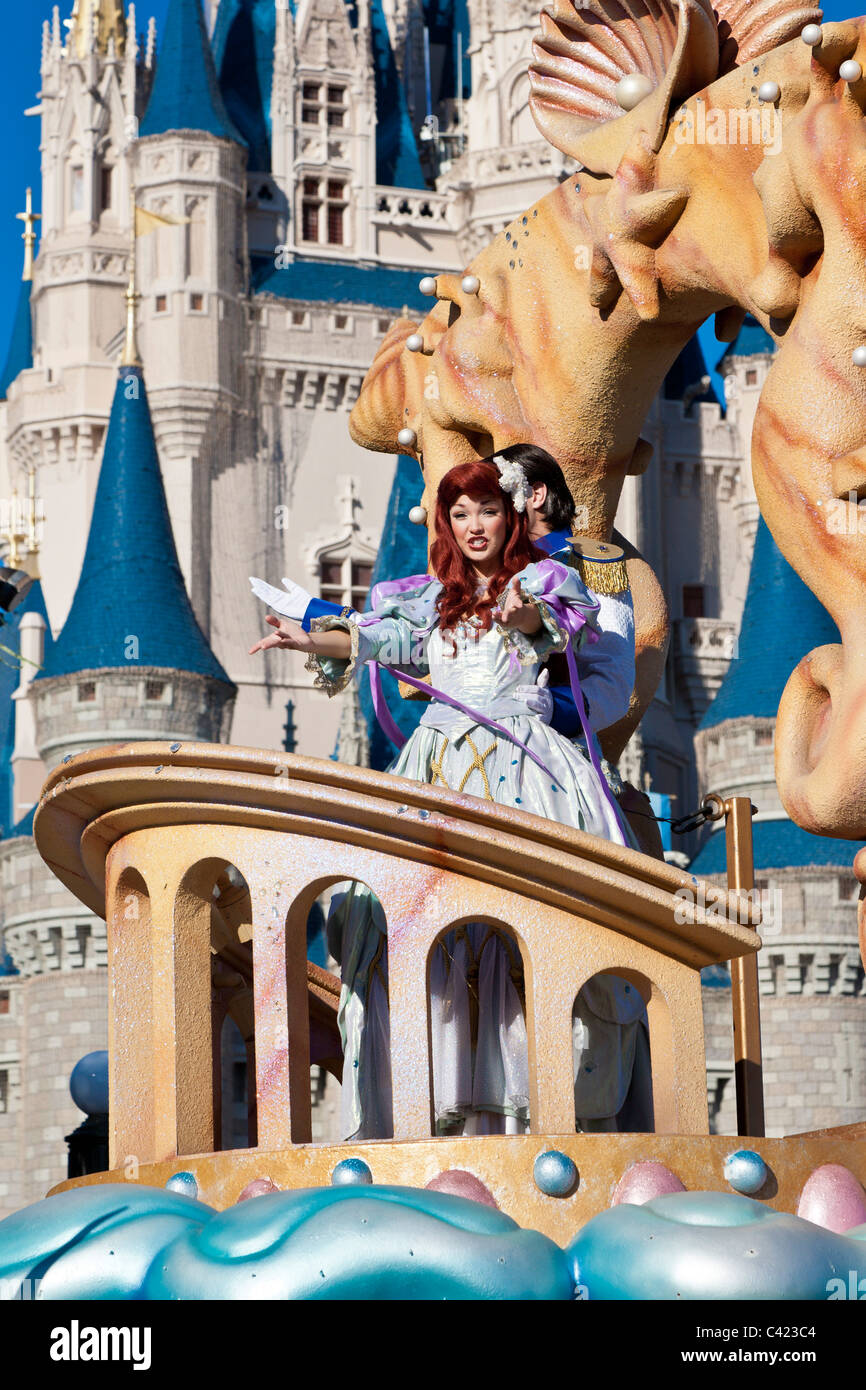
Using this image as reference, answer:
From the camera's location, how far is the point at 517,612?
4223mm

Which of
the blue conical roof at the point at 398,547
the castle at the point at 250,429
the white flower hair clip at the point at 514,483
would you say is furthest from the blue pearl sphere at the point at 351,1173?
the blue conical roof at the point at 398,547

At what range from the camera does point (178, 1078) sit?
391cm

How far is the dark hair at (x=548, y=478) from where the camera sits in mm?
4590

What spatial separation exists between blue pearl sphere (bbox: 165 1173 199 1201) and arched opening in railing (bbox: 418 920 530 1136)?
0.49 meters

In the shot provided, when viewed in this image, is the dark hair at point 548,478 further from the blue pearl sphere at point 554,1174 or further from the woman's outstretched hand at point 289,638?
the blue pearl sphere at point 554,1174

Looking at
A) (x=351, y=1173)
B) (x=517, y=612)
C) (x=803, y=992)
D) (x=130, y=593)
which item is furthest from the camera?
(x=130, y=593)

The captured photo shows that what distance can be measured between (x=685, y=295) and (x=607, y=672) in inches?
32.0

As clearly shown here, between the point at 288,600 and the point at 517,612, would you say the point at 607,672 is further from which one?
the point at 288,600

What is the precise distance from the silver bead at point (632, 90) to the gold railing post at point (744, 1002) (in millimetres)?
1523

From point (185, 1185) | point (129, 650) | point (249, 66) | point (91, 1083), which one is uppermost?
point (249, 66)

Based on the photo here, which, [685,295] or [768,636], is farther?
[768,636]

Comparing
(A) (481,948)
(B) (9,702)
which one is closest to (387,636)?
(A) (481,948)

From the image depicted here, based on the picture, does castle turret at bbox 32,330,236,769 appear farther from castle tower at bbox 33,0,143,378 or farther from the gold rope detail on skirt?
the gold rope detail on skirt

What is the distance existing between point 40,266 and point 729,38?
34480 millimetres
